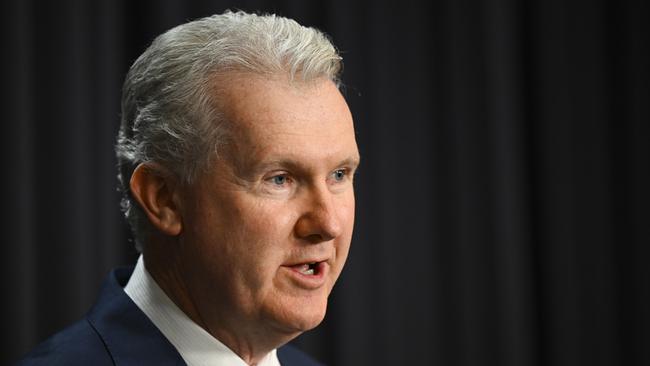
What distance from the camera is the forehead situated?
150 cm

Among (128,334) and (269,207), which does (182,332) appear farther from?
(269,207)

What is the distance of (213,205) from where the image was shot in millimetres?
1528

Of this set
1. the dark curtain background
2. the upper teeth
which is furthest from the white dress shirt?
the dark curtain background

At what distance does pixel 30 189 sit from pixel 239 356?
3.16ft

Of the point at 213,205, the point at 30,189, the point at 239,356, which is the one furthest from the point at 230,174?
the point at 30,189

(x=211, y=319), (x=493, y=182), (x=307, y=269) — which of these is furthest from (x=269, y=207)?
(x=493, y=182)

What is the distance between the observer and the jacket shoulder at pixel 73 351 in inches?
61.4

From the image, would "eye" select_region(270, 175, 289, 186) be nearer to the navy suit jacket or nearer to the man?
the man

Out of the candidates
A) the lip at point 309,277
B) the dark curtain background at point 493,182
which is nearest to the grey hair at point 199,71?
the lip at point 309,277

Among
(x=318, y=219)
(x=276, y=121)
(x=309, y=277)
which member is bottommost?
(x=309, y=277)

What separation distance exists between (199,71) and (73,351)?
0.55m

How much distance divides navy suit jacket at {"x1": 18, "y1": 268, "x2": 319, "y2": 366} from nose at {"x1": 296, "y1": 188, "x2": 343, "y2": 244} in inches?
13.4

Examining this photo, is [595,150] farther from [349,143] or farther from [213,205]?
[213,205]

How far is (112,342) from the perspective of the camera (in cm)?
160
